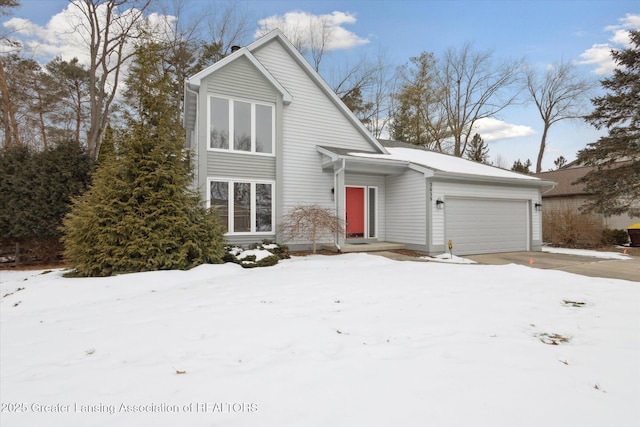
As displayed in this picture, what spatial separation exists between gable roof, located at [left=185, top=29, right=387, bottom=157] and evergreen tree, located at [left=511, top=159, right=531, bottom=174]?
20951 millimetres

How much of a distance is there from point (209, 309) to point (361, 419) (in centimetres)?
305

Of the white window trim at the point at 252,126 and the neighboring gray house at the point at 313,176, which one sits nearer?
the white window trim at the point at 252,126

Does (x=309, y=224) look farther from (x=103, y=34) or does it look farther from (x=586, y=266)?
(x=103, y=34)

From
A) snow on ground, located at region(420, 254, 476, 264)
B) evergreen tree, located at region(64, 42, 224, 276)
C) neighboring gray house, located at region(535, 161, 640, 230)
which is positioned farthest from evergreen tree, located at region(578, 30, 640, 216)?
evergreen tree, located at region(64, 42, 224, 276)

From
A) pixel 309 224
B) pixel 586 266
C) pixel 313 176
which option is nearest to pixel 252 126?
pixel 313 176

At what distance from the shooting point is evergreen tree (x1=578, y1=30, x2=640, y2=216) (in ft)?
47.5

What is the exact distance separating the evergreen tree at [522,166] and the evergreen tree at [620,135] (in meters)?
12.9

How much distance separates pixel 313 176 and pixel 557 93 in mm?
25371

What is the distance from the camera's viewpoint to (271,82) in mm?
10914

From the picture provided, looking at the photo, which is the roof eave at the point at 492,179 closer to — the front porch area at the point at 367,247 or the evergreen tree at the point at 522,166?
the front porch area at the point at 367,247

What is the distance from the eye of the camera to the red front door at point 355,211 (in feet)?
40.2

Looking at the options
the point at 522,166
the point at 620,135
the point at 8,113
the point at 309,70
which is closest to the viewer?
the point at 309,70

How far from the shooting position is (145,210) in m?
7.05

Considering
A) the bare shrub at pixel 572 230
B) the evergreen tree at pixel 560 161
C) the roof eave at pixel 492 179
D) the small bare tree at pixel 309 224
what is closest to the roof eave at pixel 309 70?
the roof eave at pixel 492 179
